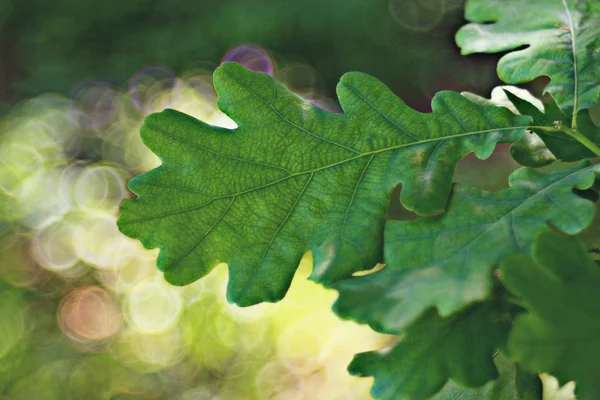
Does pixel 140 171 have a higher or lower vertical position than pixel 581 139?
lower

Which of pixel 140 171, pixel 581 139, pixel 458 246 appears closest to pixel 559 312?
pixel 458 246

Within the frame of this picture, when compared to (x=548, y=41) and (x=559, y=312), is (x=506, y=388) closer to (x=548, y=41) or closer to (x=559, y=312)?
(x=559, y=312)

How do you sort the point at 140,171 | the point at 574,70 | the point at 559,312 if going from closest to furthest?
the point at 559,312, the point at 574,70, the point at 140,171

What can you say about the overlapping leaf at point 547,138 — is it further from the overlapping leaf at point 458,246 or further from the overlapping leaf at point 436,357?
the overlapping leaf at point 436,357

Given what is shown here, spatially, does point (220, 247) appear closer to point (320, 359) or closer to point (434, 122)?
point (434, 122)

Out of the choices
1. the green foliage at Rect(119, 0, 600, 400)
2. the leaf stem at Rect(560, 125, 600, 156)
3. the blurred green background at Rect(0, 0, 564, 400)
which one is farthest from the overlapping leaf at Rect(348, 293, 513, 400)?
the blurred green background at Rect(0, 0, 564, 400)

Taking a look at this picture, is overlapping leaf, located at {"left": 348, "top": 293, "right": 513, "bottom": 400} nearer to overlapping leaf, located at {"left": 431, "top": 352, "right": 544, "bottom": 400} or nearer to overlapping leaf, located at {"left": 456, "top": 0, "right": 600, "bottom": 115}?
overlapping leaf, located at {"left": 431, "top": 352, "right": 544, "bottom": 400}
